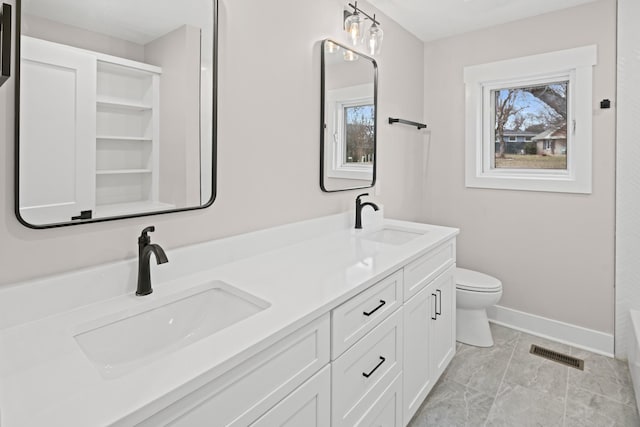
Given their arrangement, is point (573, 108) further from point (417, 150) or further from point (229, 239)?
point (229, 239)

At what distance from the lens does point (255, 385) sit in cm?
87

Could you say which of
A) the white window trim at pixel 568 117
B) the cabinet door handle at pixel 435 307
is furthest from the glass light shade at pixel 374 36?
the cabinet door handle at pixel 435 307

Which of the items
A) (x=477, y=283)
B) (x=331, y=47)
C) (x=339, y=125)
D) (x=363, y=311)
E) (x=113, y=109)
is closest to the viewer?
(x=113, y=109)

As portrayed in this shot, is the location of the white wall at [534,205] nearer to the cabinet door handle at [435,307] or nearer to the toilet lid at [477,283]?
Result: the toilet lid at [477,283]

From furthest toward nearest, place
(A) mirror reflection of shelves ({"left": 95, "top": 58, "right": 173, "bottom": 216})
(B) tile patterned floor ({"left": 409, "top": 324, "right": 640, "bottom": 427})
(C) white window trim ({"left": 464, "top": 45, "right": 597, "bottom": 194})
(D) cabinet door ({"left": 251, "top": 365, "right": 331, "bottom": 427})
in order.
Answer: (C) white window trim ({"left": 464, "top": 45, "right": 597, "bottom": 194}) → (B) tile patterned floor ({"left": 409, "top": 324, "right": 640, "bottom": 427}) → (A) mirror reflection of shelves ({"left": 95, "top": 58, "right": 173, "bottom": 216}) → (D) cabinet door ({"left": 251, "top": 365, "right": 331, "bottom": 427})

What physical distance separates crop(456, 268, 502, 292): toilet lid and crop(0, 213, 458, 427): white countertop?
92 centimetres

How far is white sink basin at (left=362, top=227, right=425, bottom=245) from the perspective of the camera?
2184 mm

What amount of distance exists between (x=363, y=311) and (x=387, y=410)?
0.52 meters

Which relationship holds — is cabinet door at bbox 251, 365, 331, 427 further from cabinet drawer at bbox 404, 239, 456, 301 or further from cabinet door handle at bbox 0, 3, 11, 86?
cabinet door handle at bbox 0, 3, 11, 86

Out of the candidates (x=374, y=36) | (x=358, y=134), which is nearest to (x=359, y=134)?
(x=358, y=134)

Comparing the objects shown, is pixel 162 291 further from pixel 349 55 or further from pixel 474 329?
pixel 474 329

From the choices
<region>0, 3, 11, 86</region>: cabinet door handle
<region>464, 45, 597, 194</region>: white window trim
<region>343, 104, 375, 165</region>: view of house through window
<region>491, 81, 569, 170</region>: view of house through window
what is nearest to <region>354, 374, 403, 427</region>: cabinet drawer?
<region>343, 104, 375, 165</region>: view of house through window

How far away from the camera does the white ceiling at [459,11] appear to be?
239 centimetres

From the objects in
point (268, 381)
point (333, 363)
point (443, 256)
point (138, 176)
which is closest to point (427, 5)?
point (443, 256)
